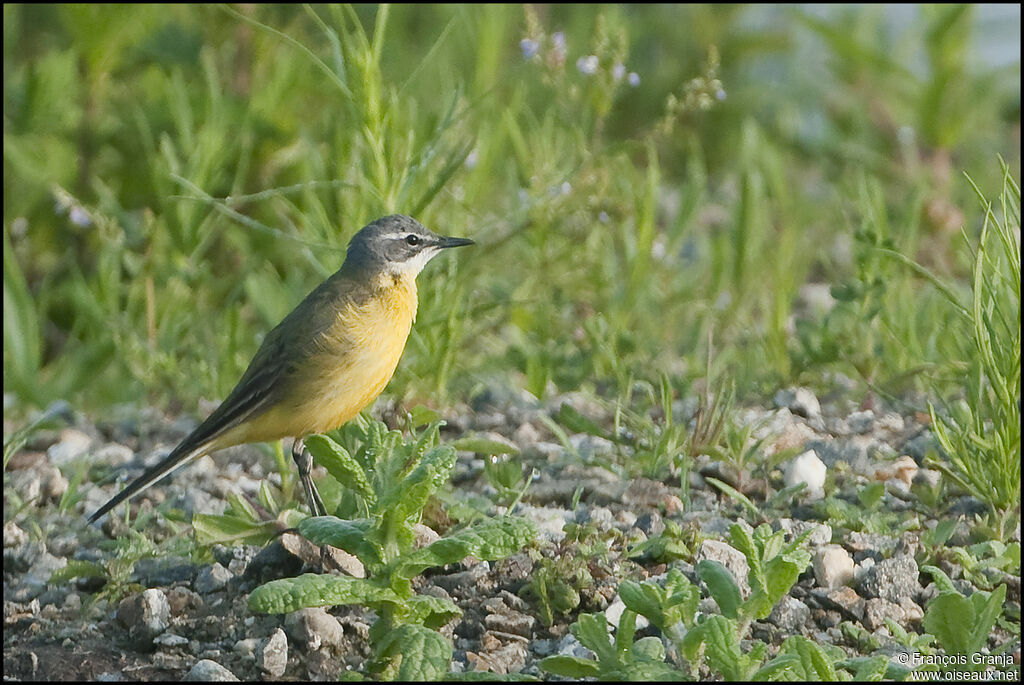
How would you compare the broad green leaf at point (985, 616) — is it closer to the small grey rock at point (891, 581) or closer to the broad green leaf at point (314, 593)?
the small grey rock at point (891, 581)

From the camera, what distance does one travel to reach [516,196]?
22.2ft

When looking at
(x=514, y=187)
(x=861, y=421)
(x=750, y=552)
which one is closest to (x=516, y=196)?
(x=514, y=187)

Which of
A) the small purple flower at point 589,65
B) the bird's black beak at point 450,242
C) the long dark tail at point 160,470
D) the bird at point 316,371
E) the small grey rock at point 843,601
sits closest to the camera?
the small grey rock at point 843,601

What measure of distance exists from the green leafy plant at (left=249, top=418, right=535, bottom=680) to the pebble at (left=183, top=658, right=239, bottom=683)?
0.34 m

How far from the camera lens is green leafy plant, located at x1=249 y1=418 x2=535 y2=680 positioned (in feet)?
12.0

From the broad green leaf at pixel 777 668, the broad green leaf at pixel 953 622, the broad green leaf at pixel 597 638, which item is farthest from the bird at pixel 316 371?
the broad green leaf at pixel 953 622

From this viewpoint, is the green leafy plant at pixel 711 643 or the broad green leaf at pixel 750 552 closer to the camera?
the green leafy plant at pixel 711 643

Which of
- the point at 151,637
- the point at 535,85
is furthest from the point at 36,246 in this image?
the point at 151,637

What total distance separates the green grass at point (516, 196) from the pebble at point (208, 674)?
5.91 feet

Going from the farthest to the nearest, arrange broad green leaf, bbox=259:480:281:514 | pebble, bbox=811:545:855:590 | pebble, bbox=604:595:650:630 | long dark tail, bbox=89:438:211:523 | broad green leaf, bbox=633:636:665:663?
broad green leaf, bbox=259:480:281:514
long dark tail, bbox=89:438:211:523
pebble, bbox=811:545:855:590
pebble, bbox=604:595:650:630
broad green leaf, bbox=633:636:665:663

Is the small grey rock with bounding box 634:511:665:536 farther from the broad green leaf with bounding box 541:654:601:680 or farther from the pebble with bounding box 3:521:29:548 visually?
the pebble with bounding box 3:521:29:548

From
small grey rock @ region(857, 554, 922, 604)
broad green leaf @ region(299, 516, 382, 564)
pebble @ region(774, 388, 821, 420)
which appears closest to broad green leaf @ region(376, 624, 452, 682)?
broad green leaf @ region(299, 516, 382, 564)

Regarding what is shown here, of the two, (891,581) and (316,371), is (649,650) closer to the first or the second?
(891,581)

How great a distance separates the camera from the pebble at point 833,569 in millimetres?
4363
